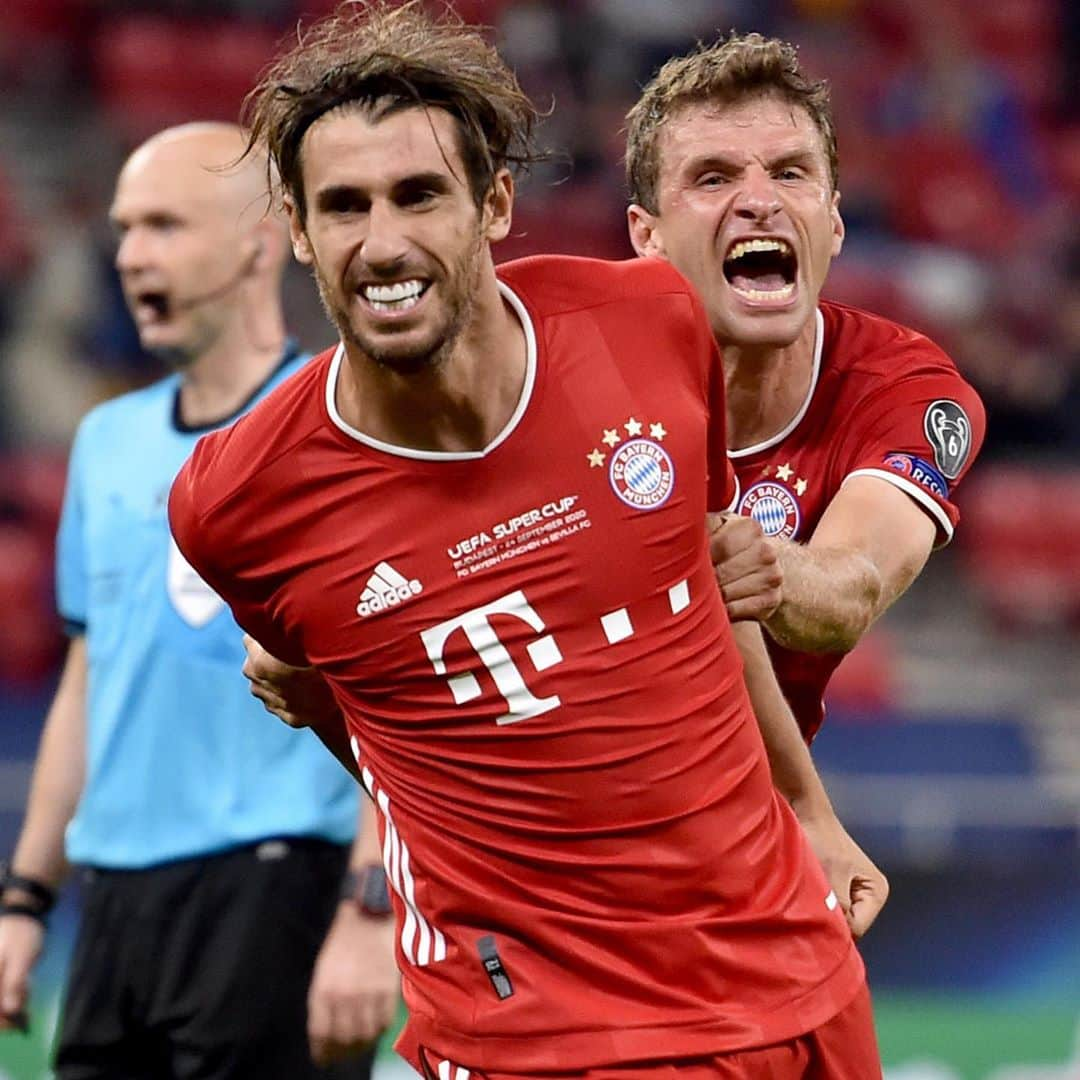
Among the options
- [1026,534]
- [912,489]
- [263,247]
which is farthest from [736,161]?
[1026,534]

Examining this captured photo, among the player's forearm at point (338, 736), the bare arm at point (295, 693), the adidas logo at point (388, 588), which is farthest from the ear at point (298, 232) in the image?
the player's forearm at point (338, 736)

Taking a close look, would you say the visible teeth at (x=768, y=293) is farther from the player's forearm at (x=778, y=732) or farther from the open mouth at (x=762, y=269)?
the player's forearm at (x=778, y=732)

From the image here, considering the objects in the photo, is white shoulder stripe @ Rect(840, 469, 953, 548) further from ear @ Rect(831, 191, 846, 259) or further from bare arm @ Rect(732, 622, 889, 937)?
ear @ Rect(831, 191, 846, 259)

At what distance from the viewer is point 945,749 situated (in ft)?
25.1

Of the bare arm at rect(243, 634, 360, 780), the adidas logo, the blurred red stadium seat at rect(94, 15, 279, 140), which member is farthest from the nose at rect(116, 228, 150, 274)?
the blurred red stadium seat at rect(94, 15, 279, 140)

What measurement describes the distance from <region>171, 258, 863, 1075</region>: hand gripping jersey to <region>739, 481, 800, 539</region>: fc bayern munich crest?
526 mm

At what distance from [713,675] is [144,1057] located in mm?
1635

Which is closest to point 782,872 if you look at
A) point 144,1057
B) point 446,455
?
point 446,455

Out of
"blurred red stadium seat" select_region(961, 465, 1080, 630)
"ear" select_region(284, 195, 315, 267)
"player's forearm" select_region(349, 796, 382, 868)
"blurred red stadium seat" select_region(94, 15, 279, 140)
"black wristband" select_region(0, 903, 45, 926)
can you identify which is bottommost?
"black wristband" select_region(0, 903, 45, 926)

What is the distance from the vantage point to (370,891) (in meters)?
3.52

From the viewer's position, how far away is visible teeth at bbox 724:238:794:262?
3145 millimetres

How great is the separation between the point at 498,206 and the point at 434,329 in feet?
0.81

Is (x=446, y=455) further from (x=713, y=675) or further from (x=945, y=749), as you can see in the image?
(x=945, y=749)

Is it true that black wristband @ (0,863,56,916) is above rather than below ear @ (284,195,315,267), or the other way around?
below
